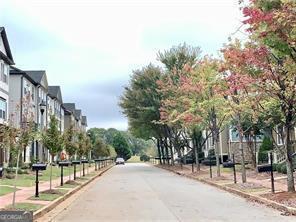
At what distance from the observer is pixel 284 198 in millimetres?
17047

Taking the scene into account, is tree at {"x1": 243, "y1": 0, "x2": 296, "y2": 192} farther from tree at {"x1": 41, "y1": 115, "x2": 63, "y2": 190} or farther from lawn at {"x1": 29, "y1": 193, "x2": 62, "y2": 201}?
tree at {"x1": 41, "y1": 115, "x2": 63, "y2": 190}

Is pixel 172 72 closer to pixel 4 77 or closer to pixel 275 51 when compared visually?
pixel 4 77

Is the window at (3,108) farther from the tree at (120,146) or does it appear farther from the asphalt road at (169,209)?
the tree at (120,146)

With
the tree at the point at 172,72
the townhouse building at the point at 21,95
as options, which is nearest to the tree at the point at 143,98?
the tree at the point at 172,72

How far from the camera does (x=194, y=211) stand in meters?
15.5

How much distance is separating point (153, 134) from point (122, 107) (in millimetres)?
8752

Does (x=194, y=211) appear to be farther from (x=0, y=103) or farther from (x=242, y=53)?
(x=0, y=103)

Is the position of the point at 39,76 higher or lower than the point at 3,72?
higher

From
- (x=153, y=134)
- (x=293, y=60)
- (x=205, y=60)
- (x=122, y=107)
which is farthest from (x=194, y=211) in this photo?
(x=153, y=134)

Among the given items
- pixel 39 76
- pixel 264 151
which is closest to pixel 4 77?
pixel 39 76

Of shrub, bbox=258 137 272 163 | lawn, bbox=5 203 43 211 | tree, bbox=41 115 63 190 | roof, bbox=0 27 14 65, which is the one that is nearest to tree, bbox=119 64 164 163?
shrub, bbox=258 137 272 163

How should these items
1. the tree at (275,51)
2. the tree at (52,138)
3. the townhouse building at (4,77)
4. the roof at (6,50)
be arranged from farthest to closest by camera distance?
the townhouse building at (4,77)
the roof at (6,50)
the tree at (52,138)
the tree at (275,51)

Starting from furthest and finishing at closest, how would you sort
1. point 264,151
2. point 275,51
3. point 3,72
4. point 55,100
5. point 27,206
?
point 55,100 → point 264,151 → point 3,72 → point 275,51 → point 27,206

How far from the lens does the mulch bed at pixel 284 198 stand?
52.3 feet
